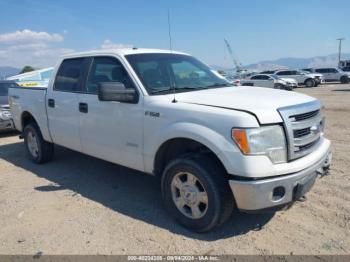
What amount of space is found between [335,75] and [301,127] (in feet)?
123

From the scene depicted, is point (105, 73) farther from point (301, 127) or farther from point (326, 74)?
point (326, 74)

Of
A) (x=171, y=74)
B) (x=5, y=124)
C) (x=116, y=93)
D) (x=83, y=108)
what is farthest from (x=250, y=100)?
(x=5, y=124)

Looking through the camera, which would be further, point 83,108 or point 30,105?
point 30,105

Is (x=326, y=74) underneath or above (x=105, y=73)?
underneath

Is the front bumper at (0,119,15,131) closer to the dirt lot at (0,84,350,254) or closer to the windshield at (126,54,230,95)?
the dirt lot at (0,84,350,254)

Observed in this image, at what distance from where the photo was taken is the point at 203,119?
338 cm

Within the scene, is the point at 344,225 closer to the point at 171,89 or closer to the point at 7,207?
the point at 171,89

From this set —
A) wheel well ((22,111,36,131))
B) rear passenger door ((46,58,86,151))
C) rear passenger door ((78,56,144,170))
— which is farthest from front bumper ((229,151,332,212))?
wheel well ((22,111,36,131))

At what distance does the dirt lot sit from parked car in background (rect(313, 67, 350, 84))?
3394 cm

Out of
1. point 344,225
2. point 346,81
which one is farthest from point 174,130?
point 346,81

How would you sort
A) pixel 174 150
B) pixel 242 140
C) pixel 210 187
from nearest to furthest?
pixel 242 140, pixel 210 187, pixel 174 150

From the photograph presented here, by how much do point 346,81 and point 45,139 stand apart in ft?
118

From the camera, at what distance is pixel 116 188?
5.06 m

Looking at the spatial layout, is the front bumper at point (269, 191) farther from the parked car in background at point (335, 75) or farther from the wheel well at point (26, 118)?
the parked car in background at point (335, 75)
